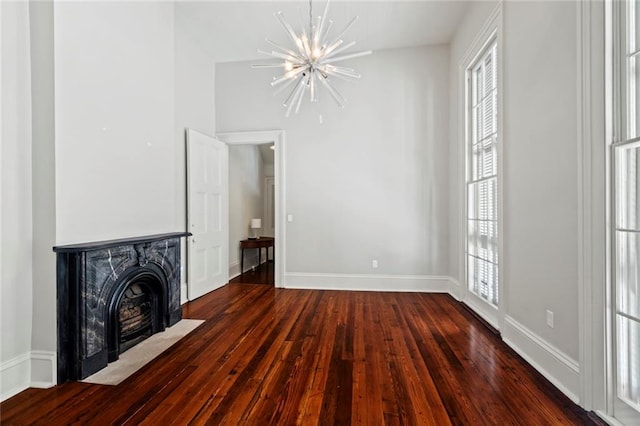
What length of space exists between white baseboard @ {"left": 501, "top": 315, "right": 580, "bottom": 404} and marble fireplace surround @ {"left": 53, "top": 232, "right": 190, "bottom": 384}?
330 cm

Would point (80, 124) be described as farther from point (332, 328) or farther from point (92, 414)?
point (332, 328)

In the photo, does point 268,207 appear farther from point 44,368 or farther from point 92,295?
point 44,368

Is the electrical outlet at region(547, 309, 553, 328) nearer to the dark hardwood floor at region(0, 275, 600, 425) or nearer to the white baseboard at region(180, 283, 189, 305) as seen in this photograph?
the dark hardwood floor at region(0, 275, 600, 425)

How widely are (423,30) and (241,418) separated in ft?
15.4

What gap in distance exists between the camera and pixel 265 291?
14.4 ft

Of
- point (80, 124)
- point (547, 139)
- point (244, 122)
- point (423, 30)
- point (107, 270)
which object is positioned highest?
point (423, 30)

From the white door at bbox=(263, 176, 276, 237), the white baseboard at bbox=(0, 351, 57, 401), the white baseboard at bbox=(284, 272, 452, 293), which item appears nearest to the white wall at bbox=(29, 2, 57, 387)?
the white baseboard at bbox=(0, 351, 57, 401)

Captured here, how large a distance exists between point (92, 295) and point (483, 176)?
3.97 meters

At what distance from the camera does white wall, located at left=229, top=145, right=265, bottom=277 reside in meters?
5.36

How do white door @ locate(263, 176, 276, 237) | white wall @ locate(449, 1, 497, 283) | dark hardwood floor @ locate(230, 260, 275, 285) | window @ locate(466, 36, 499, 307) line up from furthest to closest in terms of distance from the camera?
white door @ locate(263, 176, 276, 237), dark hardwood floor @ locate(230, 260, 275, 285), white wall @ locate(449, 1, 497, 283), window @ locate(466, 36, 499, 307)

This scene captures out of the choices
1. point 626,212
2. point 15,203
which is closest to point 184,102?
point 15,203

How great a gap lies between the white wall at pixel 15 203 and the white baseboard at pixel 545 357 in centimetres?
364

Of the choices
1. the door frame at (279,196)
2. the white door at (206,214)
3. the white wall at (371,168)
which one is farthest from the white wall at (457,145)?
the white door at (206,214)

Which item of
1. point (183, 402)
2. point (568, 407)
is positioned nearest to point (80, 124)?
point (183, 402)
